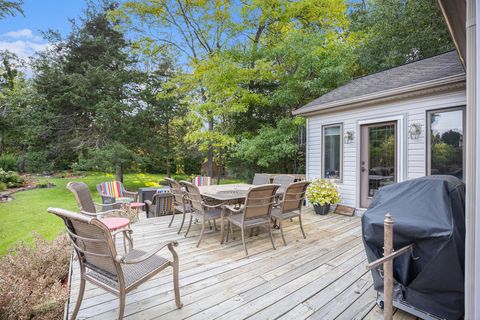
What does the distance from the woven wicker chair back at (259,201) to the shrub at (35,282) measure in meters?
2.25

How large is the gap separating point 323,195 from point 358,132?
1752mm

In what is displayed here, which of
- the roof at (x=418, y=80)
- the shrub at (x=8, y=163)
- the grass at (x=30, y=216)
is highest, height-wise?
the roof at (x=418, y=80)

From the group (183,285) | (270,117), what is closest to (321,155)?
(270,117)

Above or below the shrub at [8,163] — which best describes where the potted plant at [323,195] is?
below

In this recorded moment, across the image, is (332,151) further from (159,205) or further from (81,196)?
(81,196)

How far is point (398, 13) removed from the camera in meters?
10.4

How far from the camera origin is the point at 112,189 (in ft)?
18.5

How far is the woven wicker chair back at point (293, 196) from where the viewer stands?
3.78 meters

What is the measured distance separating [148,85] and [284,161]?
23.7ft

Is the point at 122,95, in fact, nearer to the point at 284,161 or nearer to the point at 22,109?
the point at 22,109

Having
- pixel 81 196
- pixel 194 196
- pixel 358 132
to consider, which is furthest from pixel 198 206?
pixel 358 132

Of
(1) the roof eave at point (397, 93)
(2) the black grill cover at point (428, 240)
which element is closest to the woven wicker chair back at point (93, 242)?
(2) the black grill cover at point (428, 240)

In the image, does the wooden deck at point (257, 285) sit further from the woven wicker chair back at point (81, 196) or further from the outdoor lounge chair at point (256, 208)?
the woven wicker chair back at point (81, 196)

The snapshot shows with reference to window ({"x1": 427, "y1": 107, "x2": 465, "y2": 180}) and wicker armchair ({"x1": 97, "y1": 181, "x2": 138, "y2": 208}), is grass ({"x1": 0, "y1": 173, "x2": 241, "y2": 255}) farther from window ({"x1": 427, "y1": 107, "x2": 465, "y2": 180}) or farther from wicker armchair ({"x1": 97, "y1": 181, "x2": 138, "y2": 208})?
window ({"x1": 427, "y1": 107, "x2": 465, "y2": 180})
